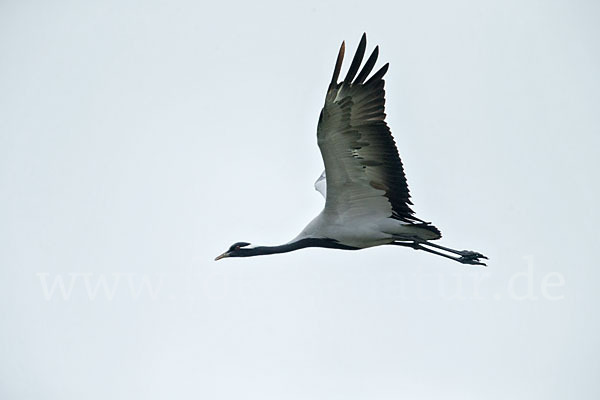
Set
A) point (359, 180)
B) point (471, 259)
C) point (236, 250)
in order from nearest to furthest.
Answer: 1. point (359, 180)
2. point (236, 250)
3. point (471, 259)

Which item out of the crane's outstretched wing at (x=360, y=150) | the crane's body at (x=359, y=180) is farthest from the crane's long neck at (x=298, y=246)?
the crane's outstretched wing at (x=360, y=150)

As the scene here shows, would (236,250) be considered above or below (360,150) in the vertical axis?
below

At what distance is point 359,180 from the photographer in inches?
714

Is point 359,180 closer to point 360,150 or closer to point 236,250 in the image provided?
point 360,150

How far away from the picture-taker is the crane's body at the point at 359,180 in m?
16.9

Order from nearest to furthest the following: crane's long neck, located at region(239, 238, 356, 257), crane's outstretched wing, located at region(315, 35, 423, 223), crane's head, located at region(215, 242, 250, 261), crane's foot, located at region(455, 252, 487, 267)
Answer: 1. crane's outstretched wing, located at region(315, 35, 423, 223)
2. crane's long neck, located at region(239, 238, 356, 257)
3. crane's head, located at region(215, 242, 250, 261)
4. crane's foot, located at region(455, 252, 487, 267)

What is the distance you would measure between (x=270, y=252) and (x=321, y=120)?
3.70 meters

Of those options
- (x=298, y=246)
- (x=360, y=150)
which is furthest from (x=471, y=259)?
(x=360, y=150)

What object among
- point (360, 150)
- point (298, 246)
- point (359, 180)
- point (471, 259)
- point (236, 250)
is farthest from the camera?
point (471, 259)

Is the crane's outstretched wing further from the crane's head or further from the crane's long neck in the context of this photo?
the crane's head

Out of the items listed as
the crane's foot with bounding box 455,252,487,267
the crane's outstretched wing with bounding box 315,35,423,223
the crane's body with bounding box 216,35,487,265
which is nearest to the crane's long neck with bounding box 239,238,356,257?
the crane's body with bounding box 216,35,487,265

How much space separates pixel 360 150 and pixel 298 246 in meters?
2.70

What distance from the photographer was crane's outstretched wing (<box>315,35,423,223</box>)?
16.8m

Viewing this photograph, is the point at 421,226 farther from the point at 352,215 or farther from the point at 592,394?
the point at 592,394
